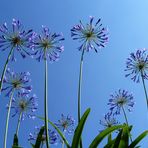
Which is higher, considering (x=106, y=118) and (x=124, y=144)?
(x=106, y=118)

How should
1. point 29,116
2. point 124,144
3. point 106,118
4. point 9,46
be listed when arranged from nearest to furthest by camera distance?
point 124,144
point 9,46
point 29,116
point 106,118

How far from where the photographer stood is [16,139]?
326 inches

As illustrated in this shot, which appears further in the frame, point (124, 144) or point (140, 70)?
point (140, 70)

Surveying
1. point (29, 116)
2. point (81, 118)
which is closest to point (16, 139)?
point (81, 118)

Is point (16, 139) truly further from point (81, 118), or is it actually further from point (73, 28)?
point (73, 28)

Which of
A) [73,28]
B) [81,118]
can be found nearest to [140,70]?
[73,28]

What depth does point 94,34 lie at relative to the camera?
425 inches

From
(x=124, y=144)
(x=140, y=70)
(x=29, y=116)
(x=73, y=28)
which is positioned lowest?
(x=124, y=144)

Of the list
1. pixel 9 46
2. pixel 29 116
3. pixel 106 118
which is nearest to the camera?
pixel 9 46

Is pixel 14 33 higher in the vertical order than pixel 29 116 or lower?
higher

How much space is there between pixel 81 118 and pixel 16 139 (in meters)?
1.38

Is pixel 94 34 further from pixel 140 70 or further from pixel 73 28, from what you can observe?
pixel 140 70

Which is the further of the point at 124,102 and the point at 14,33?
the point at 124,102

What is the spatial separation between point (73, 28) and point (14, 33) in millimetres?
1862
